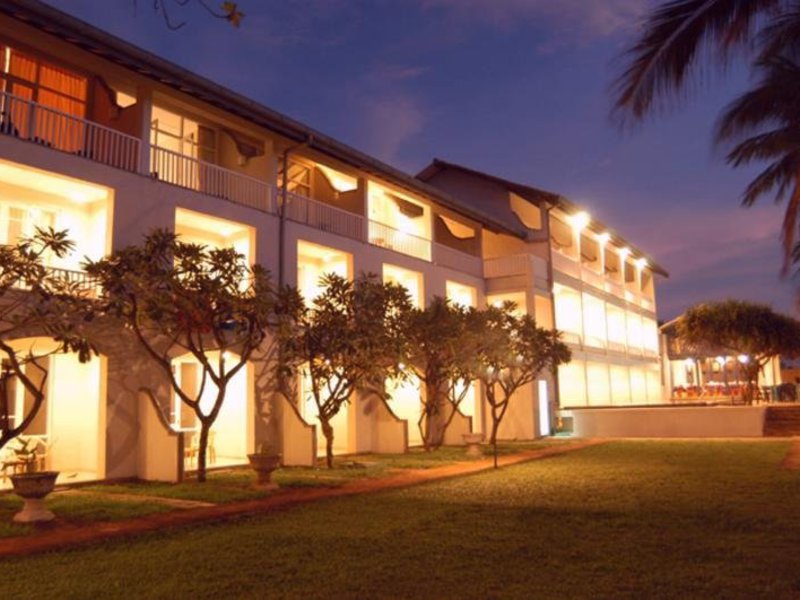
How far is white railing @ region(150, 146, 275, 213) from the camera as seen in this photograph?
1485 centimetres

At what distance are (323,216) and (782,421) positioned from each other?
16.4 metres

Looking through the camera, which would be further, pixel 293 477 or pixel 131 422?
pixel 293 477

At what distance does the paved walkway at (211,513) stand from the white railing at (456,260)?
9.42 m

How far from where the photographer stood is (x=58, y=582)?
5832 millimetres

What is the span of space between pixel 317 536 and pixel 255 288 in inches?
232

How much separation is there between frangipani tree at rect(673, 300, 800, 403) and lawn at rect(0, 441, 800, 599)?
824 inches

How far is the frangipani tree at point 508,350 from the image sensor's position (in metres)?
17.0

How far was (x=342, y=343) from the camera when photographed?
14266 millimetres

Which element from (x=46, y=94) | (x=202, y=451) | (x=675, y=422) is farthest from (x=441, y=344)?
(x=46, y=94)

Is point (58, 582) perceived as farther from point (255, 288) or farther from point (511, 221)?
point (511, 221)

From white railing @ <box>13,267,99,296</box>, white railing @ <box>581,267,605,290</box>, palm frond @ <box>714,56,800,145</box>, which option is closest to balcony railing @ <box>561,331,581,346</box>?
white railing @ <box>581,267,605,290</box>

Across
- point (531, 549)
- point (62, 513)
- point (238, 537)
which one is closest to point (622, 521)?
point (531, 549)

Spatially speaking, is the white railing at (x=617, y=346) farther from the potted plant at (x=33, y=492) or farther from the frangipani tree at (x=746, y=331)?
the potted plant at (x=33, y=492)

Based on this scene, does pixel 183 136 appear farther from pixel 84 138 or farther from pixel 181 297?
pixel 181 297
